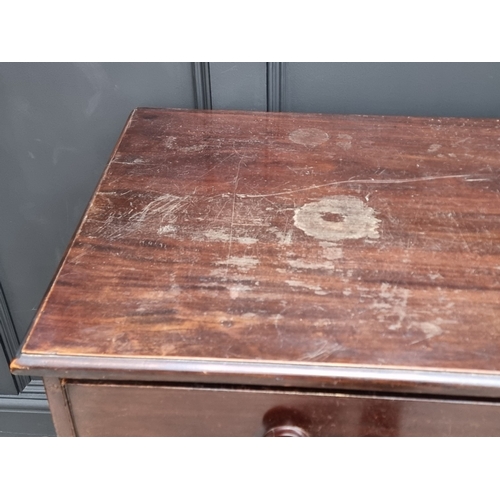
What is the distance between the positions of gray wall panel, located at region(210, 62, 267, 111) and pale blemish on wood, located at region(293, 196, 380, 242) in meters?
0.30

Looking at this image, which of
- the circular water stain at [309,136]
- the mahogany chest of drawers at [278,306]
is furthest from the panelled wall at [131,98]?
the mahogany chest of drawers at [278,306]

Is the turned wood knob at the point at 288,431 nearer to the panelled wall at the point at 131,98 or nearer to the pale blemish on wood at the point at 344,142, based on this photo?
the pale blemish on wood at the point at 344,142

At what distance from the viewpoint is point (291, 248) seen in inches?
21.5

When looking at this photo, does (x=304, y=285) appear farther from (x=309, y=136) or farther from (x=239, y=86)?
(x=239, y=86)

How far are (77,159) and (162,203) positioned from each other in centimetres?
39

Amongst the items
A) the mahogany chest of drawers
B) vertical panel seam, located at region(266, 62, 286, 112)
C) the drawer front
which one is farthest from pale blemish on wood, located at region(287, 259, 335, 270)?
vertical panel seam, located at region(266, 62, 286, 112)

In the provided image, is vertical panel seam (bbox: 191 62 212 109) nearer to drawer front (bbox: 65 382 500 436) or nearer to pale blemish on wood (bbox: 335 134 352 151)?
pale blemish on wood (bbox: 335 134 352 151)

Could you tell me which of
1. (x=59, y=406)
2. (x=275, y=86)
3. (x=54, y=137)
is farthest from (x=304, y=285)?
(x=54, y=137)
